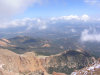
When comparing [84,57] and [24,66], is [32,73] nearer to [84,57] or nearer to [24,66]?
[24,66]

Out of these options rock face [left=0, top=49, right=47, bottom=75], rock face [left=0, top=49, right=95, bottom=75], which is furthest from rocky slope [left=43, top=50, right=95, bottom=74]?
rock face [left=0, top=49, right=47, bottom=75]

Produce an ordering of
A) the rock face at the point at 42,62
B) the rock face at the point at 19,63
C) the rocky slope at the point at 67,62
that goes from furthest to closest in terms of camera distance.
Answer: the rocky slope at the point at 67,62 → the rock face at the point at 42,62 → the rock face at the point at 19,63

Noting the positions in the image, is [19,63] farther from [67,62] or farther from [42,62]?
[67,62]

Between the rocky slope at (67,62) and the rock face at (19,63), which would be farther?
the rocky slope at (67,62)

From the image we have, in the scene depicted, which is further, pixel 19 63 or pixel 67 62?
pixel 67 62

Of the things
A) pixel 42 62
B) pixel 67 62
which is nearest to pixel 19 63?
pixel 42 62

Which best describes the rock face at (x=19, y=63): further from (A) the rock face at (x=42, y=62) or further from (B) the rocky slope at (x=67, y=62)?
(B) the rocky slope at (x=67, y=62)

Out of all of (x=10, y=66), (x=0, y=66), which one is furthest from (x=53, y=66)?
(x=0, y=66)

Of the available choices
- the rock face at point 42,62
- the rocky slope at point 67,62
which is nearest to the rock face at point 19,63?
the rock face at point 42,62
